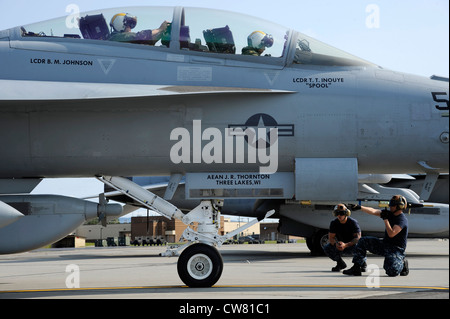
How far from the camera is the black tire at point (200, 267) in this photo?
793cm

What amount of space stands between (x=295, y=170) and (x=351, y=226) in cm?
358

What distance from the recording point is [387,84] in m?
7.62

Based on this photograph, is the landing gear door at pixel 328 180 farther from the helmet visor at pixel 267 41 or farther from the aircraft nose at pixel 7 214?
the aircraft nose at pixel 7 214

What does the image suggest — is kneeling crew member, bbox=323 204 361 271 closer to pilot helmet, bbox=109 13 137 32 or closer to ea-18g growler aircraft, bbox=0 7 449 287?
ea-18g growler aircraft, bbox=0 7 449 287

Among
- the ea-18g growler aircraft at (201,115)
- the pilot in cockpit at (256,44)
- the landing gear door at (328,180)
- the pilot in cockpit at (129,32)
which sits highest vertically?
the pilot in cockpit at (129,32)

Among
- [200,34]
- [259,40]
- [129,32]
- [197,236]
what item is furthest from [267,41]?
[197,236]

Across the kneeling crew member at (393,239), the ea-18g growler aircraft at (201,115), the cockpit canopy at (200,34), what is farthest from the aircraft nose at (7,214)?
the kneeling crew member at (393,239)

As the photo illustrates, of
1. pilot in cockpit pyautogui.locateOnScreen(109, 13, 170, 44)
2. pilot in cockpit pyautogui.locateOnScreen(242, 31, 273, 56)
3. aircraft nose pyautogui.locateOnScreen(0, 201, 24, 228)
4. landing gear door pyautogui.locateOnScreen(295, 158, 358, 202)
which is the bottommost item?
aircraft nose pyautogui.locateOnScreen(0, 201, 24, 228)

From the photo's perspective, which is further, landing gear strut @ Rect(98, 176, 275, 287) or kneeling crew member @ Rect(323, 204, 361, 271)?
kneeling crew member @ Rect(323, 204, 361, 271)

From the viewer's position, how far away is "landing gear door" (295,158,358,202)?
7539 mm

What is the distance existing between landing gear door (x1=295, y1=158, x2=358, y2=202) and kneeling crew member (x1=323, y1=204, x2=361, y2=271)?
10.1 ft

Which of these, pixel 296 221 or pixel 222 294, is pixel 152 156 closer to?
pixel 222 294

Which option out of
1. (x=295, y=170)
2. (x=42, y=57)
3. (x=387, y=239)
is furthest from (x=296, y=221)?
(x=42, y=57)

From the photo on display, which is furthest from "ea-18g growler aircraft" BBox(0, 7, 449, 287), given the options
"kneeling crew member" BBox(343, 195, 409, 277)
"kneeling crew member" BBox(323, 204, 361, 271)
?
"kneeling crew member" BBox(323, 204, 361, 271)
